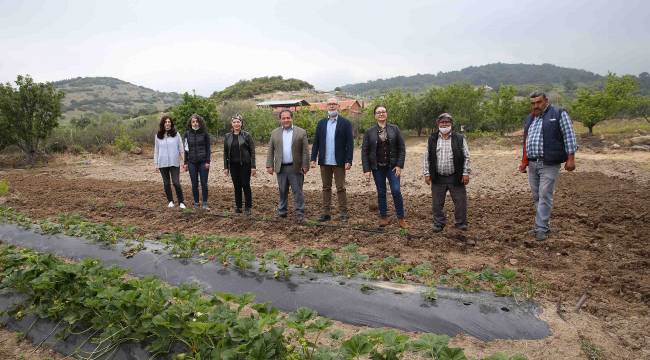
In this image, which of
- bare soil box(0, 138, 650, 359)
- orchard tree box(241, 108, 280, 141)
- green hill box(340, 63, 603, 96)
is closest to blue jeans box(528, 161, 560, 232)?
bare soil box(0, 138, 650, 359)

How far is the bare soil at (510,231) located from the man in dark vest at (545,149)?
15.5 inches

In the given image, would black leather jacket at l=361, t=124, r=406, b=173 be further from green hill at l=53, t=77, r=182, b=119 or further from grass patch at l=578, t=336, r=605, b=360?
green hill at l=53, t=77, r=182, b=119

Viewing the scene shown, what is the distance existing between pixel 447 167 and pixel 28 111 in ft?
59.1

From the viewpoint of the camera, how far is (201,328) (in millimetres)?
2133

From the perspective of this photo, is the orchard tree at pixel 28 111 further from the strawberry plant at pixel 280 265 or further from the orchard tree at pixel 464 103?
the orchard tree at pixel 464 103

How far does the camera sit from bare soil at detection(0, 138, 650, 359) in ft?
8.39

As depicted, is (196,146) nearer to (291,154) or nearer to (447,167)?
(291,154)

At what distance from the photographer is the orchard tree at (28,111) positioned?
15867 mm

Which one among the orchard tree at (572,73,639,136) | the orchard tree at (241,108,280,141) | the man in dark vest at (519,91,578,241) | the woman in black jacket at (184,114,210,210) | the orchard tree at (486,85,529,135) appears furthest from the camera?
the orchard tree at (486,85,529,135)

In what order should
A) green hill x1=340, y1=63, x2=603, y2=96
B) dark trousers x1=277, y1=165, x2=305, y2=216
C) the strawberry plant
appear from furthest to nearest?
green hill x1=340, y1=63, x2=603, y2=96 < dark trousers x1=277, y1=165, x2=305, y2=216 < the strawberry plant

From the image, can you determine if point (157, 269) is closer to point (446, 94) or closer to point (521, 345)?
point (521, 345)

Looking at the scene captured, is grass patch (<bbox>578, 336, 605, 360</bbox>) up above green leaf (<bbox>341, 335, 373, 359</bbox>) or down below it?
below

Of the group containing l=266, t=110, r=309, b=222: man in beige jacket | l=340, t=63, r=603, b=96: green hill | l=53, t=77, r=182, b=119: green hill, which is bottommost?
l=266, t=110, r=309, b=222: man in beige jacket

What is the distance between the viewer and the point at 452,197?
474cm
